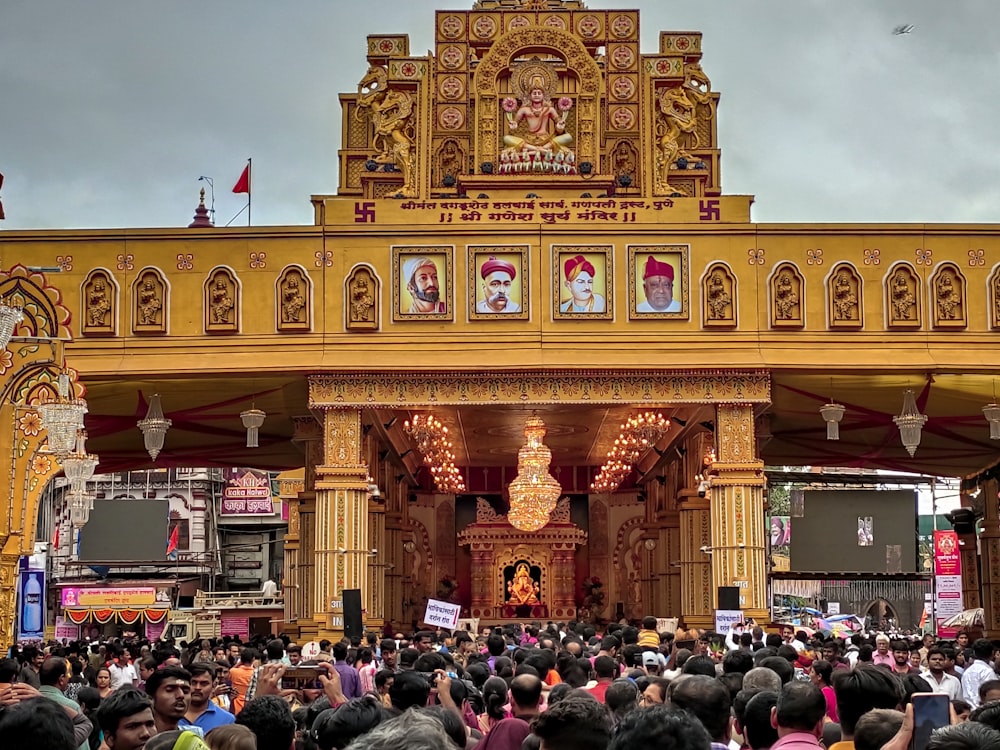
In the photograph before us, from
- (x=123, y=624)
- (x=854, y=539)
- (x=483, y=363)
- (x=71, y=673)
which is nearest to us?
(x=71, y=673)

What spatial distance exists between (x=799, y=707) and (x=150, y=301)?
21.3m

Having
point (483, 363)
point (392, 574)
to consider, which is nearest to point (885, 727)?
point (483, 363)

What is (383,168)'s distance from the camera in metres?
29.6

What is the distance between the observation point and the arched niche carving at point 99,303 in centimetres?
2628

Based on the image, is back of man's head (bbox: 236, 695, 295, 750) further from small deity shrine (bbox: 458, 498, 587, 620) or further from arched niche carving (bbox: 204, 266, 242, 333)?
small deity shrine (bbox: 458, 498, 587, 620)

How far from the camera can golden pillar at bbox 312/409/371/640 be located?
83.7 feet

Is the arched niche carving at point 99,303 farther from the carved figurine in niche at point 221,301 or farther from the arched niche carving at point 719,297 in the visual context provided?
the arched niche carving at point 719,297

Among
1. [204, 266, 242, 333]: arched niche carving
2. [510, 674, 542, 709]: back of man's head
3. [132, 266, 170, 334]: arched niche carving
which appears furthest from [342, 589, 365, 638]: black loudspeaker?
[510, 674, 542, 709]: back of man's head

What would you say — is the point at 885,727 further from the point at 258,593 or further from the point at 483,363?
the point at 258,593

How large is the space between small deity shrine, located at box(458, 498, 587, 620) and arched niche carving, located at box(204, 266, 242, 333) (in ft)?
48.3

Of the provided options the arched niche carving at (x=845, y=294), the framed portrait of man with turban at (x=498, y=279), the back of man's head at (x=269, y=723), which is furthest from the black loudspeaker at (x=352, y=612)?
the back of man's head at (x=269, y=723)

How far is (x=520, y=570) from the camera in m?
39.5

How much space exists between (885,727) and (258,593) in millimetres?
50820

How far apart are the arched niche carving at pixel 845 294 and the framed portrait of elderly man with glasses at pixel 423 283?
7070 millimetres
